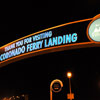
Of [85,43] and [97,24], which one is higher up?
[97,24]

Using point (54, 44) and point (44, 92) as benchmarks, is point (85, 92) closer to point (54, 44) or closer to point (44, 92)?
point (44, 92)

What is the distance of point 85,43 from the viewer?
534cm

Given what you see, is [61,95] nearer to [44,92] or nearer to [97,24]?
[44,92]

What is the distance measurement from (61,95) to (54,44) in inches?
2762

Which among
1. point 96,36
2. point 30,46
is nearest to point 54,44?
point 30,46

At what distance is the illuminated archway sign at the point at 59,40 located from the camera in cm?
512

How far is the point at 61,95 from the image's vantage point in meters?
73.9

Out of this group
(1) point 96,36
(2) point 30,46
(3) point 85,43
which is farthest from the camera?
(2) point 30,46

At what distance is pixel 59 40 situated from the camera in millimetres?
5879

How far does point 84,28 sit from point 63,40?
2.43 ft

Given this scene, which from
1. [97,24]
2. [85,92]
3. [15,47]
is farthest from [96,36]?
[85,92]

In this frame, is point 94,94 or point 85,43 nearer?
point 85,43

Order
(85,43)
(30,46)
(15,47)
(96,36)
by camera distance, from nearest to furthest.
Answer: (96,36)
(85,43)
(30,46)
(15,47)

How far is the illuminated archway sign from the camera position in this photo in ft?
16.8
